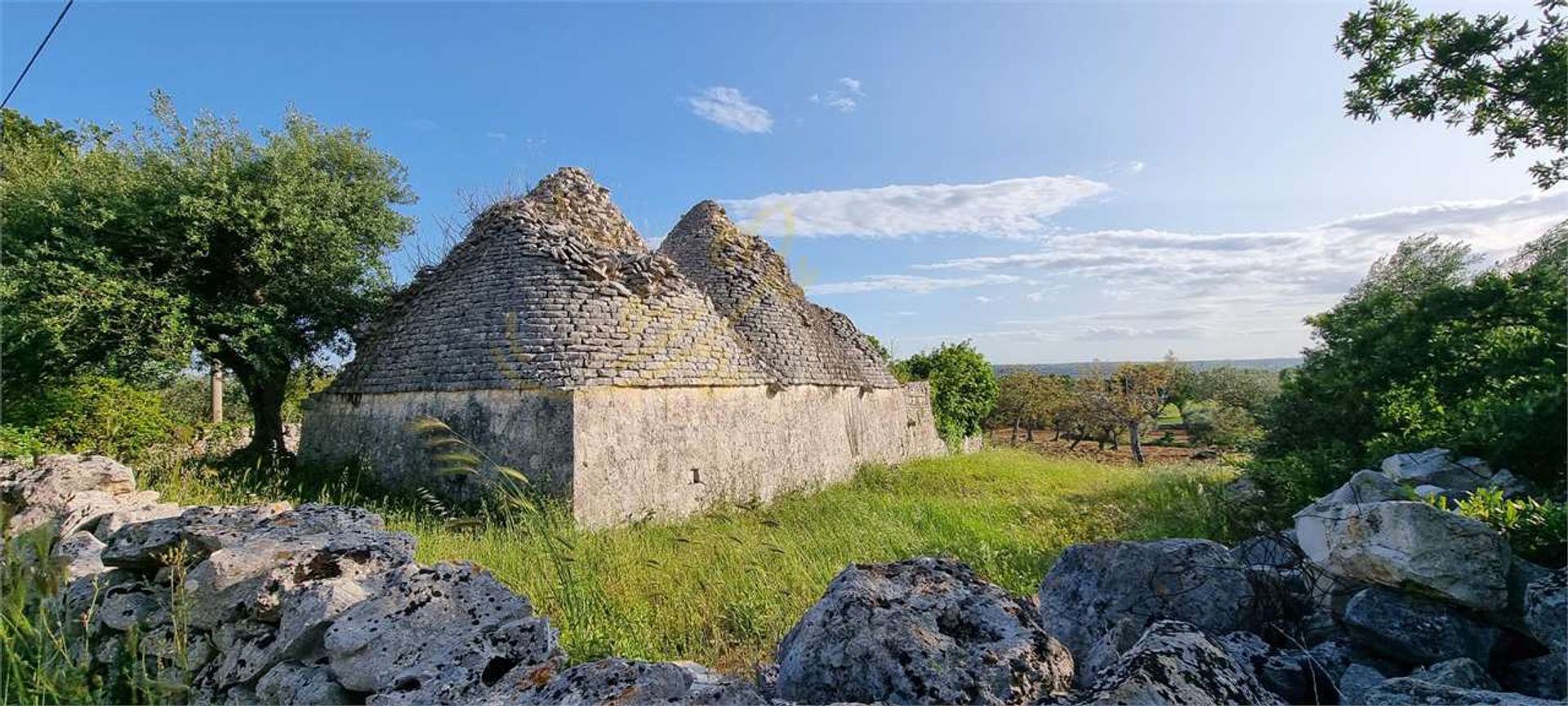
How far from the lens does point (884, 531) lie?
7363 millimetres

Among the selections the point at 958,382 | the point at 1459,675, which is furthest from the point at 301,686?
the point at 958,382

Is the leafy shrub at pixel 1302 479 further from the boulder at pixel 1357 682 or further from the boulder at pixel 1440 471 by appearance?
the boulder at pixel 1357 682

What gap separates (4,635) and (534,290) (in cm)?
752

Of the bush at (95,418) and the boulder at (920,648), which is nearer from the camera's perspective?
the boulder at (920,648)

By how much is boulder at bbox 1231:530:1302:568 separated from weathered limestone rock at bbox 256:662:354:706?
4883mm

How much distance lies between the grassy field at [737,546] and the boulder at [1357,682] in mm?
2922

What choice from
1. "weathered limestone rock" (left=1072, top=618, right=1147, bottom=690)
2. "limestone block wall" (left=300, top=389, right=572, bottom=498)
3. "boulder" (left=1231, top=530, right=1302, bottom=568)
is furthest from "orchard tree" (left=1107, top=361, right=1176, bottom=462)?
"weathered limestone rock" (left=1072, top=618, right=1147, bottom=690)

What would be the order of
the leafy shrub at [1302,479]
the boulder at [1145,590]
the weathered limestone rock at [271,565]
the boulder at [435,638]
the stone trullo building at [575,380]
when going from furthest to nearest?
the stone trullo building at [575,380] → the leafy shrub at [1302,479] → the weathered limestone rock at [271,565] → the boulder at [1145,590] → the boulder at [435,638]

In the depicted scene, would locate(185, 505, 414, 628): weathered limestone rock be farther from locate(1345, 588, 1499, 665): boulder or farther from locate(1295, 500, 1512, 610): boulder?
locate(1295, 500, 1512, 610): boulder

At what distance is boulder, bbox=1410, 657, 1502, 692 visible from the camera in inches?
97.1

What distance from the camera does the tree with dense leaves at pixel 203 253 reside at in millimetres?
10812

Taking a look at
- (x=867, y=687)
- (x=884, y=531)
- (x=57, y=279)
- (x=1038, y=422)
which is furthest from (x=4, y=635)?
(x=1038, y=422)

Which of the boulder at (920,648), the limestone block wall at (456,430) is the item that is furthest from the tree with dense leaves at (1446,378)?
the limestone block wall at (456,430)

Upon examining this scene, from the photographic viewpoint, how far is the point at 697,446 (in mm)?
11352
